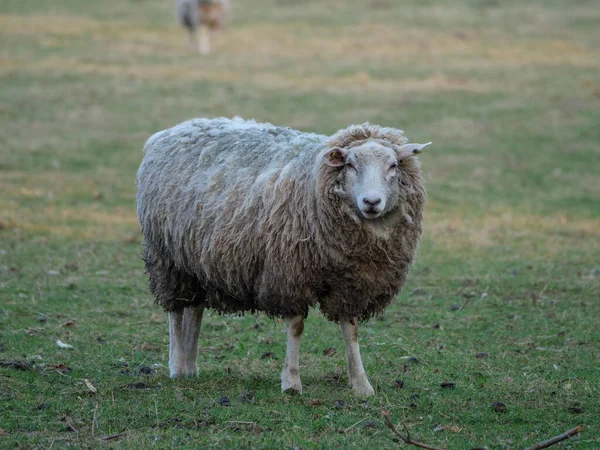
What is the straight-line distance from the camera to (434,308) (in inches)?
382

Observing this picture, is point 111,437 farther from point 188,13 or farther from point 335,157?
point 188,13

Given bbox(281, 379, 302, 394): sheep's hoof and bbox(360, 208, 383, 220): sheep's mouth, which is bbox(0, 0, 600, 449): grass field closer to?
bbox(281, 379, 302, 394): sheep's hoof

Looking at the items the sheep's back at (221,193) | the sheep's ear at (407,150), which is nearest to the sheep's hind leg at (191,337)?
the sheep's back at (221,193)

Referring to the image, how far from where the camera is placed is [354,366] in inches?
268

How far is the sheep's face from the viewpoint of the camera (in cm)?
639

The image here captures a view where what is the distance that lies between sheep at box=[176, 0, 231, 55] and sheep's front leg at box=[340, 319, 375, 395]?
21401mm

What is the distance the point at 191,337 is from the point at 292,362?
1.12 m

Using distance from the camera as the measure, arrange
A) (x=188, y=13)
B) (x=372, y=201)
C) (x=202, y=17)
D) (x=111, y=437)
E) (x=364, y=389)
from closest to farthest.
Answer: (x=111, y=437), (x=372, y=201), (x=364, y=389), (x=202, y=17), (x=188, y=13)

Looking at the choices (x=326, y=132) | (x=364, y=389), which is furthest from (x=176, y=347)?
(x=326, y=132)

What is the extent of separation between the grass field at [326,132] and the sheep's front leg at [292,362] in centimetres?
12

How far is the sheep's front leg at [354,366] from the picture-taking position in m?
6.76

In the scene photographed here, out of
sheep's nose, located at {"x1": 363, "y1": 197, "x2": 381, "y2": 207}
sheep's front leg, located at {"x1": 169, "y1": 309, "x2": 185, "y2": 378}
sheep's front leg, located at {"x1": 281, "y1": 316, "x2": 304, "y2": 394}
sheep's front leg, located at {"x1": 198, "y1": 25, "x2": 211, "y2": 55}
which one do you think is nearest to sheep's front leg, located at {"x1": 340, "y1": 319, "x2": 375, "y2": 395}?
sheep's front leg, located at {"x1": 281, "y1": 316, "x2": 304, "y2": 394}

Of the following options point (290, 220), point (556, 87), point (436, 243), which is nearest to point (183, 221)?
point (290, 220)

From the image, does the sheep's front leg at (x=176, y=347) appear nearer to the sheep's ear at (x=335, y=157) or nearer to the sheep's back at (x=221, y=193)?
the sheep's back at (x=221, y=193)
